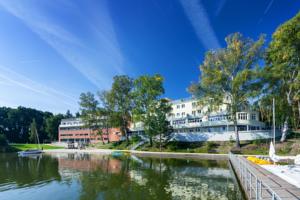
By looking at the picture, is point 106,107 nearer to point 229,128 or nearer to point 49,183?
point 229,128

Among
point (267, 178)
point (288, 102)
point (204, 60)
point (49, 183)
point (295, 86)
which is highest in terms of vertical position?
point (204, 60)

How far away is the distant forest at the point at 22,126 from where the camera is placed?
8744 cm

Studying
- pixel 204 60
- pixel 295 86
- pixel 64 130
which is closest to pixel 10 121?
pixel 64 130

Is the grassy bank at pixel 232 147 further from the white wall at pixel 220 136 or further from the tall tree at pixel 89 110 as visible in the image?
the tall tree at pixel 89 110

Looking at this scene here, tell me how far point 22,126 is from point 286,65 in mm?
96098

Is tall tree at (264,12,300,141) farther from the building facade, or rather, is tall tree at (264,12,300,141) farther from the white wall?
the building facade

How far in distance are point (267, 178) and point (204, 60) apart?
27141 mm

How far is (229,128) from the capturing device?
1694 inches

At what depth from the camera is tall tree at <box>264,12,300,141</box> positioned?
2828 centimetres

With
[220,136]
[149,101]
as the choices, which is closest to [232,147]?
[220,136]

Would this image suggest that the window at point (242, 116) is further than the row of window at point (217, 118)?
No

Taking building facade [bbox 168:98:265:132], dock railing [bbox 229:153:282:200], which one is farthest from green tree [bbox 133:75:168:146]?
dock railing [bbox 229:153:282:200]

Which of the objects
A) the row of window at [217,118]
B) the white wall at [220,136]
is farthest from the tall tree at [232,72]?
the row of window at [217,118]

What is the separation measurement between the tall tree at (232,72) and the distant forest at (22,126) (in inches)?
2753
